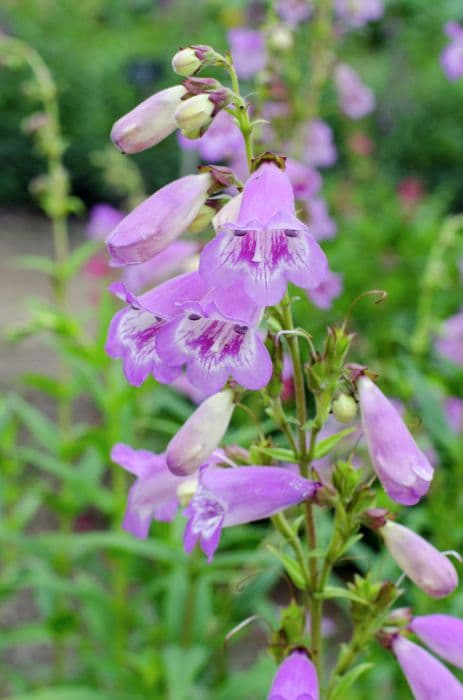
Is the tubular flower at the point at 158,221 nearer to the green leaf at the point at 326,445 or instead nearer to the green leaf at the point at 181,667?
the green leaf at the point at 326,445

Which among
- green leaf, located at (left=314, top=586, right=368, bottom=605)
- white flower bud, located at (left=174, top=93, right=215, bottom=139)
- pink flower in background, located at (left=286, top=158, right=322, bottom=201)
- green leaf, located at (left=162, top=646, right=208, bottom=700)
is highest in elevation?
white flower bud, located at (left=174, top=93, right=215, bottom=139)

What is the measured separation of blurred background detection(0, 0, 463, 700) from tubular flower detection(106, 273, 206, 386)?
0.36m

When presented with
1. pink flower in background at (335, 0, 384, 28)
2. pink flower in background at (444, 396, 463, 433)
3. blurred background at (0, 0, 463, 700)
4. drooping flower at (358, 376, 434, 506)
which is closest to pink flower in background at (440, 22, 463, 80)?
pink flower in background at (335, 0, 384, 28)

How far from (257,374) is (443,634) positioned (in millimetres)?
470

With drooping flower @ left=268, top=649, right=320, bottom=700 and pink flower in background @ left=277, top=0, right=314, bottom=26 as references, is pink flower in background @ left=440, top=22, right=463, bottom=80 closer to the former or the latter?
pink flower in background @ left=277, top=0, right=314, bottom=26

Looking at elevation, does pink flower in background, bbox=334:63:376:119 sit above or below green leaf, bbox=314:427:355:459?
above

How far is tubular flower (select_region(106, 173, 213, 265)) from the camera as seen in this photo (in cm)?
109

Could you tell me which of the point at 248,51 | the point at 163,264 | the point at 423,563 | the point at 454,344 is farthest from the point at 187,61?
the point at 248,51

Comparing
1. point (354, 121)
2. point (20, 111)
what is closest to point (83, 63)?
point (20, 111)

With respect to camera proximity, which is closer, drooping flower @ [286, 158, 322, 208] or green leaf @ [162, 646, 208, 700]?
green leaf @ [162, 646, 208, 700]

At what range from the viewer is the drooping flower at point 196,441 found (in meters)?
1.12

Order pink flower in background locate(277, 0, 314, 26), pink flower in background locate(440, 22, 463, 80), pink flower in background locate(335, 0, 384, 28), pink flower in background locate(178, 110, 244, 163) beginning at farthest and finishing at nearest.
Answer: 1. pink flower in background locate(440, 22, 463, 80)
2. pink flower in background locate(335, 0, 384, 28)
3. pink flower in background locate(277, 0, 314, 26)
4. pink flower in background locate(178, 110, 244, 163)

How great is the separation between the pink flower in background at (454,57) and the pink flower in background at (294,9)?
0.66 meters

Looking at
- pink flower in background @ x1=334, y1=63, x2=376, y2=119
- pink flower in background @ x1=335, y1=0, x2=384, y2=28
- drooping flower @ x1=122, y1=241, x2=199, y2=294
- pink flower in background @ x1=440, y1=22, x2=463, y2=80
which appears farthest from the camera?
pink flower in background @ x1=334, y1=63, x2=376, y2=119
